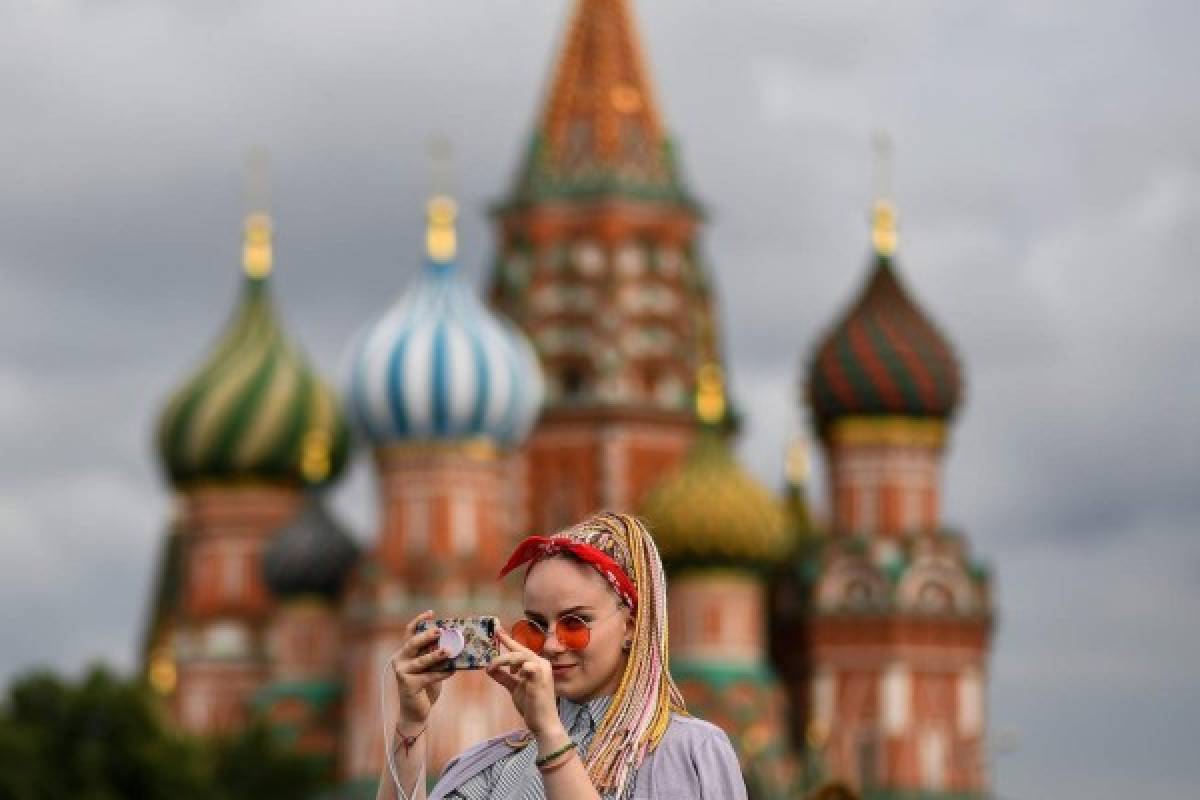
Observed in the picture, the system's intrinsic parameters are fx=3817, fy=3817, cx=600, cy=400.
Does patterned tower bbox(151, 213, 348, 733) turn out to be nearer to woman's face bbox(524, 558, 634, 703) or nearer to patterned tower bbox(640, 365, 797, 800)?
patterned tower bbox(640, 365, 797, 800)

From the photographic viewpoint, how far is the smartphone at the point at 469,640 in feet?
17.2

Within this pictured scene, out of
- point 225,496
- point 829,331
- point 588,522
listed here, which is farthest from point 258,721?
point 588,522

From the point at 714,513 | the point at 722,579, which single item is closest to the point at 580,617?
the point at 714,513

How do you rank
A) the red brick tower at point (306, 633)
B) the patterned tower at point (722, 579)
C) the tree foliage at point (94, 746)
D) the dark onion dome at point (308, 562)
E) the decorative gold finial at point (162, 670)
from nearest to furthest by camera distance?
1. the tree foliage at point (94, 746)
2. the patterned tower at point (722, 579)
3. the red brick tower at point (306, 633)
4. the dark onion dome at point (308, 562)
5. the decorative gold finial at point (162, 670)

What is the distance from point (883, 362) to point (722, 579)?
3610mm

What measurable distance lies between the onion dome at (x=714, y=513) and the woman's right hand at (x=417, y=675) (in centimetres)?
4029

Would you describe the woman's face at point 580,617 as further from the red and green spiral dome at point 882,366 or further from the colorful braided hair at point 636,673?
the red and green spiral dome at point 882,366

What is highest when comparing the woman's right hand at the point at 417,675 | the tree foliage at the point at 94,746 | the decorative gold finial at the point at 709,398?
the decorative gold finial at the point at 709,398

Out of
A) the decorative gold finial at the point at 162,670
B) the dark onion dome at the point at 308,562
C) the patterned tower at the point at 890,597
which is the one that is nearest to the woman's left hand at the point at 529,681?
the patterned tower at the point at 890,597

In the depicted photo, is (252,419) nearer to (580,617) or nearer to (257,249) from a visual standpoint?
(257,249)

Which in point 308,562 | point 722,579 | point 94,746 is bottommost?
point 94,746

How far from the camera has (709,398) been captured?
162ft

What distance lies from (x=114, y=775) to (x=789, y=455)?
48.7 ft

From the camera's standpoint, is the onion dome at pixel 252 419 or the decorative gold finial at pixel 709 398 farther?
the onion dome at pixel 252 419
